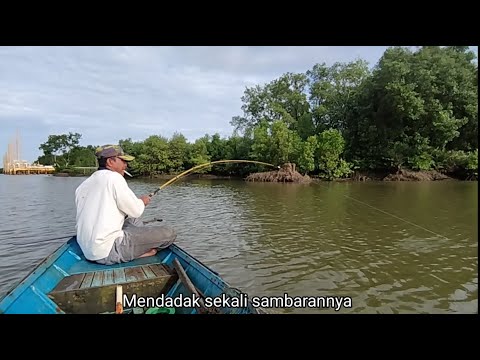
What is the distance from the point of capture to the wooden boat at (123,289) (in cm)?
284

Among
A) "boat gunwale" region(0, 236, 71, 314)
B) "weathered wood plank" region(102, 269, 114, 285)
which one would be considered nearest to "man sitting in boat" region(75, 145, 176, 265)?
"weathered wood plank" region(102, 269, 114, 285)

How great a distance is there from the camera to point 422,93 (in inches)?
993

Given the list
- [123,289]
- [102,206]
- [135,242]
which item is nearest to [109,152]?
[102,206]

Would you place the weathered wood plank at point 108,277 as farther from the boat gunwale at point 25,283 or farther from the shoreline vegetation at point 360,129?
the shoreline vegetation at point 360,129

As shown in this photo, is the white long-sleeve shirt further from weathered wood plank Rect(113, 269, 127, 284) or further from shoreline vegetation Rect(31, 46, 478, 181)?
shoreline vegetation Rect(31, 46, 478, 181)

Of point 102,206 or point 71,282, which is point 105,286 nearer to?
point 71,282

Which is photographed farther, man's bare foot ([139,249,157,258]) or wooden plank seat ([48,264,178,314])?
man's bare foot ([139,249,157,258])

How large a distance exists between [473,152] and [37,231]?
26.5 meters

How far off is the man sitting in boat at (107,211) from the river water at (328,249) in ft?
6.17

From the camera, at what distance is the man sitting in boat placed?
3446 mm

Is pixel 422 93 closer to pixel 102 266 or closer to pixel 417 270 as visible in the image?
pixel 417 270

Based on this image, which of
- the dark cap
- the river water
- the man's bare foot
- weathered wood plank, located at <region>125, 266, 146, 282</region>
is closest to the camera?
weathered wood plank, located at <region>125, 266, 146, 282</region>
